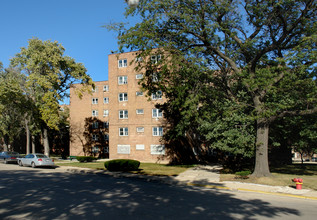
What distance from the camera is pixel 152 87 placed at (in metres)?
19.4

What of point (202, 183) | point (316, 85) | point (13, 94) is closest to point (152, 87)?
point (202, 183)

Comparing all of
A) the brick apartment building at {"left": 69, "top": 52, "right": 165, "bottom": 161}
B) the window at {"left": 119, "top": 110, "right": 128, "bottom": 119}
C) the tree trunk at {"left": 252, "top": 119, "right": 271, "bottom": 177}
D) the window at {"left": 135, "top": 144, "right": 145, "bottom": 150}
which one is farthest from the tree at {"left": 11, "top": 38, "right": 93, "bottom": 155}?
the tree trunk at {"left": 252, "top": 119, "right": 271, "bottom": 177}

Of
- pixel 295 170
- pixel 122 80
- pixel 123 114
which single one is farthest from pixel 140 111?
pixel 295 170

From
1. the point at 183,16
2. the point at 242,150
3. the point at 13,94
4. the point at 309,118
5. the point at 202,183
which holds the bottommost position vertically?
the point at 202,183

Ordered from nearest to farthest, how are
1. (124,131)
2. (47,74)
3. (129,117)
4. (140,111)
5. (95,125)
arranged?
(47,74) → (140,111) → (129,117) → (124,131) → (95,125)

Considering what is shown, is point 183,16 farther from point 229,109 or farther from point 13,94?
point 13,94

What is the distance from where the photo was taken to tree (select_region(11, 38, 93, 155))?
29.3 metres

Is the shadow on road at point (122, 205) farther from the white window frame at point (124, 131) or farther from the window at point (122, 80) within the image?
the window at point (122, 80)

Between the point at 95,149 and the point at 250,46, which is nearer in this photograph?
the point at 250,46

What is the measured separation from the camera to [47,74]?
3144 cm

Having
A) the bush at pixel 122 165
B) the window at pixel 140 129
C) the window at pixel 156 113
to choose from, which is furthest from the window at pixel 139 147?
the bush at pixel 122 165

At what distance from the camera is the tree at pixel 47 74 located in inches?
1155

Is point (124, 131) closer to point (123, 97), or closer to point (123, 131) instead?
point (123, 131)

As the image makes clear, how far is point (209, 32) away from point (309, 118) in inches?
355
